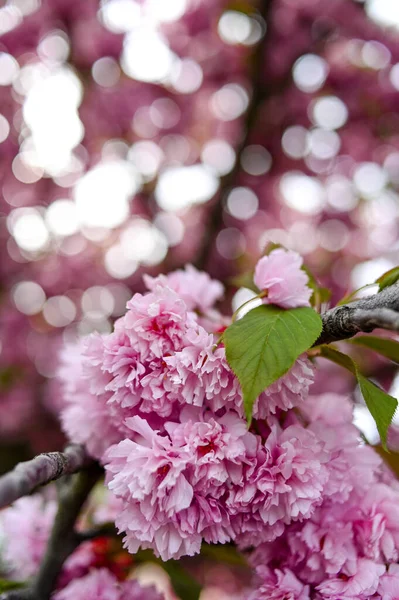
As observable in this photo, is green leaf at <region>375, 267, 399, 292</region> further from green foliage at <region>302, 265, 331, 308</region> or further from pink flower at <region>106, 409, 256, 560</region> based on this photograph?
pink flower at <region>106, 409, 256, 560</region>

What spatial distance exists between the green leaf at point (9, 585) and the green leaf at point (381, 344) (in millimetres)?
813

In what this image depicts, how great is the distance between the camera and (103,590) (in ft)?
3.34

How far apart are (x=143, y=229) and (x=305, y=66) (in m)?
1.52

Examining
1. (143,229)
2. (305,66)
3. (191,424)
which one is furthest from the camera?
(143,229)

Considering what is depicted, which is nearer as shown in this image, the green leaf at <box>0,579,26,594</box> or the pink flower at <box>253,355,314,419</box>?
the pink flower at <box>253,355,314,419</box>

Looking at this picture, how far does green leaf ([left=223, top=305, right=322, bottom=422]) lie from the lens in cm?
65

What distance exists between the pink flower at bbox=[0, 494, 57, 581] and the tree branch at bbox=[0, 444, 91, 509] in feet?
1.53

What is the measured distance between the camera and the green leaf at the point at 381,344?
2.46ft

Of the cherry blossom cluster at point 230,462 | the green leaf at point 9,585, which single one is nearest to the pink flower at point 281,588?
the cherry blossom cluster at point 230,462

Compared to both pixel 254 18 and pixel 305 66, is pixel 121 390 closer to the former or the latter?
pixel 254 18

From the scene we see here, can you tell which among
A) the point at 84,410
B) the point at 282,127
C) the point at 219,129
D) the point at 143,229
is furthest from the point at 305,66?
the point at 84,410

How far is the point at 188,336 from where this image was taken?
2.36ft

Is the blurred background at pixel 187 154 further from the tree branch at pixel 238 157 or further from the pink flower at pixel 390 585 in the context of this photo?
the pink flower at pixel 390 585

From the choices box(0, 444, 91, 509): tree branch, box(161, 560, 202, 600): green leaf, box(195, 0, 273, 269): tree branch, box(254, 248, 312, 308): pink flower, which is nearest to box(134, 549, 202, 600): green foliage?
box(161, 560, 202, 600): green leaf
